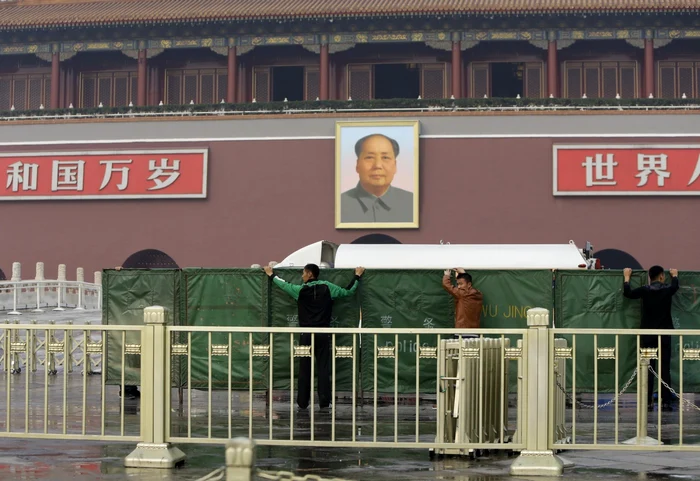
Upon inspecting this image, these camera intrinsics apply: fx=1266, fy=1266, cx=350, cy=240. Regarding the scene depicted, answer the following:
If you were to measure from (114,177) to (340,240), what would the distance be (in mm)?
5658

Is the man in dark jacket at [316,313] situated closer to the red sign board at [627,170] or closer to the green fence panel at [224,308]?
the green fence panel at [224,308]

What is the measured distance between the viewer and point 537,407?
8195mm

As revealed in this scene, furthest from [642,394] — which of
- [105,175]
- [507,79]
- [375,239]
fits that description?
[507,79]

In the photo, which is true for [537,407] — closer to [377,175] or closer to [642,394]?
[642,394]

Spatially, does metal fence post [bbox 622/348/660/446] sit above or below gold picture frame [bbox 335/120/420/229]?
below

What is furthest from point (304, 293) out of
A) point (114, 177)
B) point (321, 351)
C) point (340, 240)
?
point (114, 177)

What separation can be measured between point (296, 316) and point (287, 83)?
2127cm

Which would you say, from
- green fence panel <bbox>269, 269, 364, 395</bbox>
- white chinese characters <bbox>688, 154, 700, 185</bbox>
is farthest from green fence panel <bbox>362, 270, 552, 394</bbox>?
white chinese characters <bbox>688, 154, 700, 185</bbox>

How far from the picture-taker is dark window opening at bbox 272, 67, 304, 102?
33406mm

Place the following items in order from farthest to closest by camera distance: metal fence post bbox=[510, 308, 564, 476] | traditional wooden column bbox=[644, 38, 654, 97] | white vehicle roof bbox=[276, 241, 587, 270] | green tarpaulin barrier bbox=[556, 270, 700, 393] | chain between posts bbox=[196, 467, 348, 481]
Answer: traditional wooden column bbox=[644, 38, 654, 97] < white vehicle roof bbox=[276, 241, 587, 270] < green tarpaulin barrier bbox=[556, 270, 700, 393] < metal fence post bbox=[510, 308, 564, 476] < chain between posts bbox=[196, 467, 348, 481]

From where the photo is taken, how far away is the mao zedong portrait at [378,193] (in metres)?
28.5

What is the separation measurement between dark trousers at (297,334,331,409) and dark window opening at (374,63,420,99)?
68.3 feet

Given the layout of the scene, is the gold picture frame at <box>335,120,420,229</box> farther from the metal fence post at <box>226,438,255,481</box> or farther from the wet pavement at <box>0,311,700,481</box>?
the metal fence post at <box>226,438,255,481</box>

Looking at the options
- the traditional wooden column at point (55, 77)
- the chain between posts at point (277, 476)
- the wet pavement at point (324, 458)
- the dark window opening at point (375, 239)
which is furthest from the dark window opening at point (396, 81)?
the chain between posts at point (277, 476)
